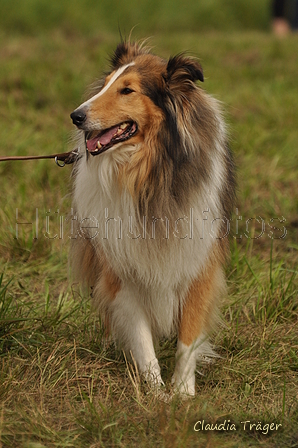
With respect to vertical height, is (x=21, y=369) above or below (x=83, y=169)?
below

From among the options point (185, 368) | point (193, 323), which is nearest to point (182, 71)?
point (193, 323)

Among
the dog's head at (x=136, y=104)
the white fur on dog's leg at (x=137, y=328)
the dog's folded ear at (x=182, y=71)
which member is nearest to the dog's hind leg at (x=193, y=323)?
the white fur on dog's leg at (x=137, y=328)

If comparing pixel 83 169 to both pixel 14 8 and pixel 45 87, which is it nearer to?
pixel 45 87

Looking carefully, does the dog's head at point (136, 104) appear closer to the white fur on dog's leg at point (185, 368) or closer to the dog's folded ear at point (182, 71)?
the dog's folded ear at point (182, 71)

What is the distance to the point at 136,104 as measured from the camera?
281cm

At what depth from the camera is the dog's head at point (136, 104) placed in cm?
278

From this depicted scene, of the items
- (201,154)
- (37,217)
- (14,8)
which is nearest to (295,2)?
(14,8)

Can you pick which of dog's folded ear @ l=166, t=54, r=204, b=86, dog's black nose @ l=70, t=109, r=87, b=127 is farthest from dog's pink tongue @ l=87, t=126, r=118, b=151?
dog's folded ear @ l=166, t=54, r=204, b=86

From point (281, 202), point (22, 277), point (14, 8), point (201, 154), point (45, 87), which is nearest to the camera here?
point (201, 154)

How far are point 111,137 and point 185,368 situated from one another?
1.20 meters

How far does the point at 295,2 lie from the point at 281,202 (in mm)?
8377

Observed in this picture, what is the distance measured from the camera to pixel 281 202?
523 cm

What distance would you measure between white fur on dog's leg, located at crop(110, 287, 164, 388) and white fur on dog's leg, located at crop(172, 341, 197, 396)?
0.11 meters

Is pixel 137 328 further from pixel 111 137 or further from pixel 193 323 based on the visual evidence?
pixel 111 137
